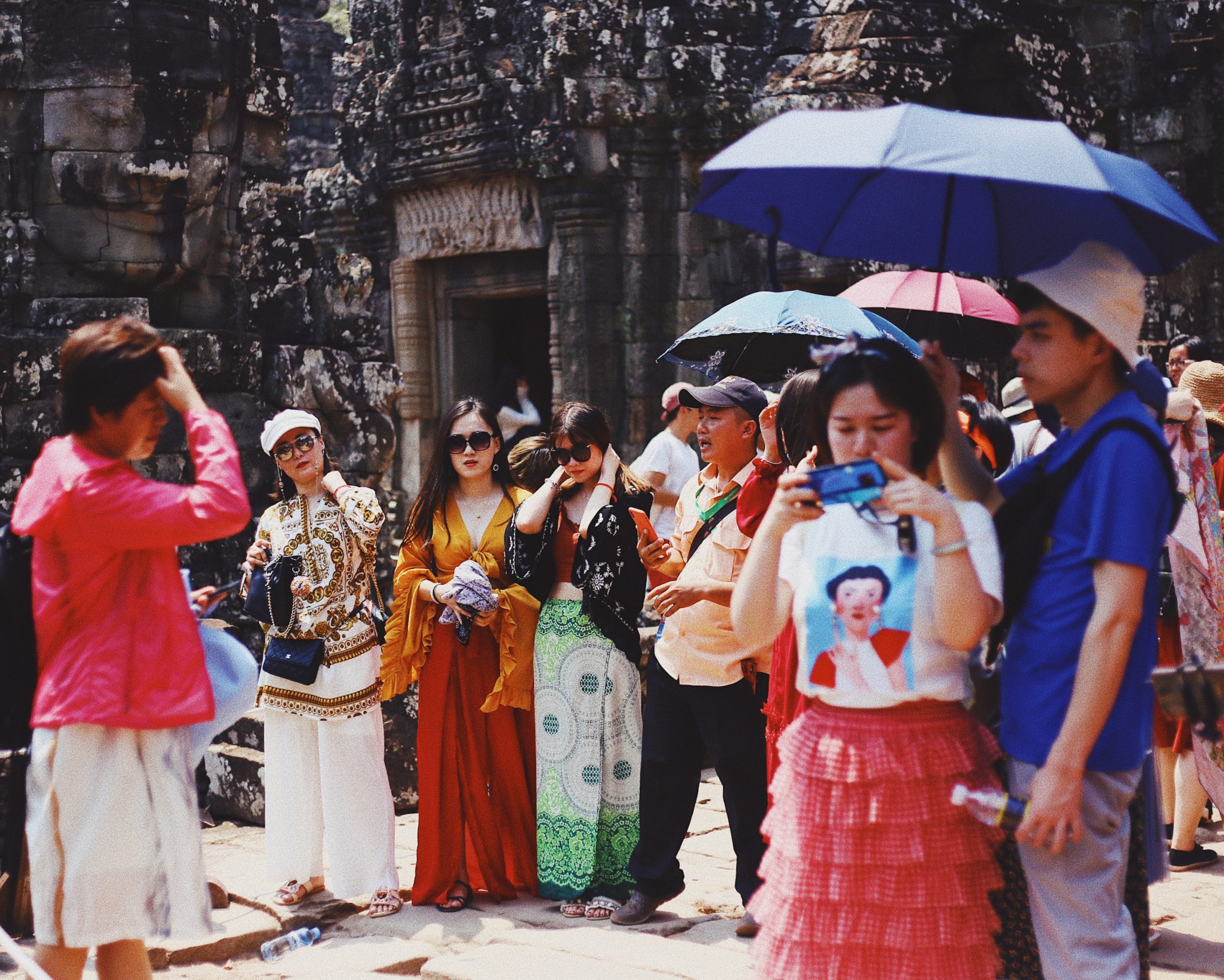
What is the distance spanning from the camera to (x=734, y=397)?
457 centimetres

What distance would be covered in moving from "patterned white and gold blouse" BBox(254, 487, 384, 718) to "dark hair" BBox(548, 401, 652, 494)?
75 centimetres

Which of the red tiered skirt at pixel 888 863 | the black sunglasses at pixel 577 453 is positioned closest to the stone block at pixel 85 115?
the black sunglasses at pixel 577 453

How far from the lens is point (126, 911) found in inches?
125

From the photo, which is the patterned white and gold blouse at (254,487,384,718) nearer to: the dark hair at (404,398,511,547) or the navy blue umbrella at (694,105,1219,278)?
the dark hair at (404,398,511,547)

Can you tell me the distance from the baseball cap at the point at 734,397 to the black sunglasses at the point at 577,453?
0.49 metres

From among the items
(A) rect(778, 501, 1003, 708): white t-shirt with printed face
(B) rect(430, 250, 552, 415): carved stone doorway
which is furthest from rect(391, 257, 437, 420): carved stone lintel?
(A) rect(778, 501, 1003, 708): white t-shirt with printed face

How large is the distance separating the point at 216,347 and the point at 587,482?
276cm

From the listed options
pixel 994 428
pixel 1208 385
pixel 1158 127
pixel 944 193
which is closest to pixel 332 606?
pixel 994 428

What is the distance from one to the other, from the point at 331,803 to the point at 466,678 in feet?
2.14

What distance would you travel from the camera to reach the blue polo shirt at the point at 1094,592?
258cm

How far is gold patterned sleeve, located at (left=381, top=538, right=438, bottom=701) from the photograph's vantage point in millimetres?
5039

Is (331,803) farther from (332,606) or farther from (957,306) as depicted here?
(957,306)

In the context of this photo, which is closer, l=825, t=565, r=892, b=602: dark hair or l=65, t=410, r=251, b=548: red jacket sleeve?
l=825, t=565, r=892, b=602: dark hair

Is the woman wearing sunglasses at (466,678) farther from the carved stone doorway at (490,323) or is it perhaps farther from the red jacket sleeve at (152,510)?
the carved stone doorway at (490,323)
